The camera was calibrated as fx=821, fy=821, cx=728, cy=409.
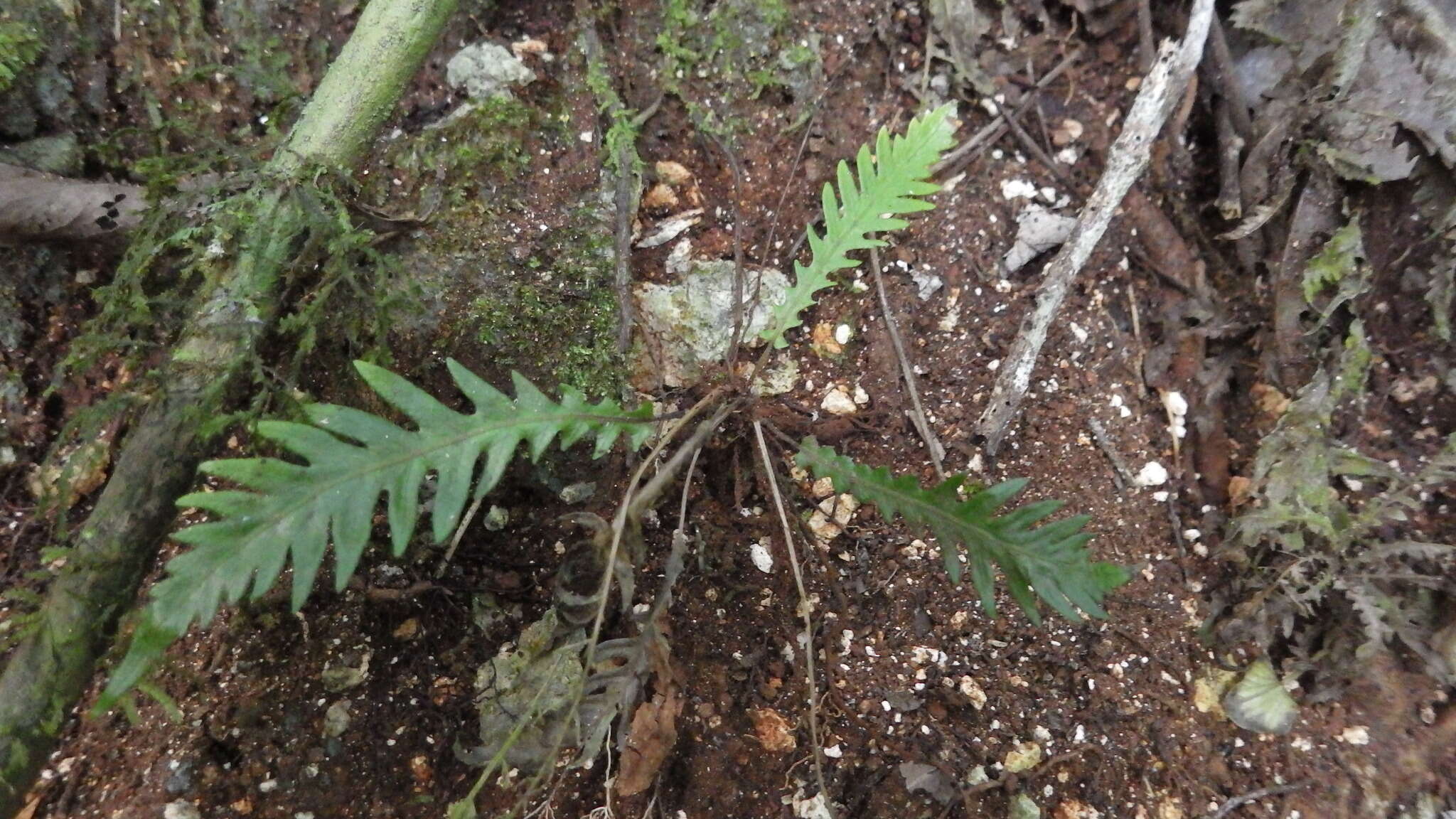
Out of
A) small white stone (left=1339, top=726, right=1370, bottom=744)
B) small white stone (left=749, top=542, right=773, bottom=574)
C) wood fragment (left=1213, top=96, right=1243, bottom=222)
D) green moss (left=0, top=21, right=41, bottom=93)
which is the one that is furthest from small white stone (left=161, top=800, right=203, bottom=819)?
wood fragment (left=1213, top=96, right=1243, bottom=222)

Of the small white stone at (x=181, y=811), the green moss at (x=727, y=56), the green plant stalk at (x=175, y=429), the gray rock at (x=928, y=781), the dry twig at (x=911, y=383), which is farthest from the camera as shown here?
the green moss at (x=727, y=56)

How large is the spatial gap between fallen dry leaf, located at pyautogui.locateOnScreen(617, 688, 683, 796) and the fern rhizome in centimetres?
9

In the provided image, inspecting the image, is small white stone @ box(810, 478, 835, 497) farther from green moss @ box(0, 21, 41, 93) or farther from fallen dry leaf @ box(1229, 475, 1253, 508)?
green moss @ box(0, 21, 41, 93)

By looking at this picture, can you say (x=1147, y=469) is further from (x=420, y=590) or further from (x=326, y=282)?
(x=326, y=282)

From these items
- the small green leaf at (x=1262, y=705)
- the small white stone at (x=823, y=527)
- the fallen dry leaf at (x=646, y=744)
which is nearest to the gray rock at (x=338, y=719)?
the fallen dry leaf at (x=646, y=744)

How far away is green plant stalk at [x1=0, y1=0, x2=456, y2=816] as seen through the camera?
147cm

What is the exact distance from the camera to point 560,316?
6.36 ft

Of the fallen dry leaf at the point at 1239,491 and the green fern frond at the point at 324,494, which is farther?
the fallen dry leaf at the point at 1239,491

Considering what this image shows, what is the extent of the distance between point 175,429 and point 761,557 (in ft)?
3.98

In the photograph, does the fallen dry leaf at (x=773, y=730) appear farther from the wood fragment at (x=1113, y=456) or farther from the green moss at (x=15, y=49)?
the green moss at (x=15, y=49)

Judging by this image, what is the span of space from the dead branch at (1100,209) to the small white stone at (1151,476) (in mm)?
349

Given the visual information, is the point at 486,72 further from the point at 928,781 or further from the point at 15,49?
the point at 928,781

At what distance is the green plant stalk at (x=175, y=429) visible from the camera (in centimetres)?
147

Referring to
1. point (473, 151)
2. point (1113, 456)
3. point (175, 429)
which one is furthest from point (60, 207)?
point (1113, 456)
